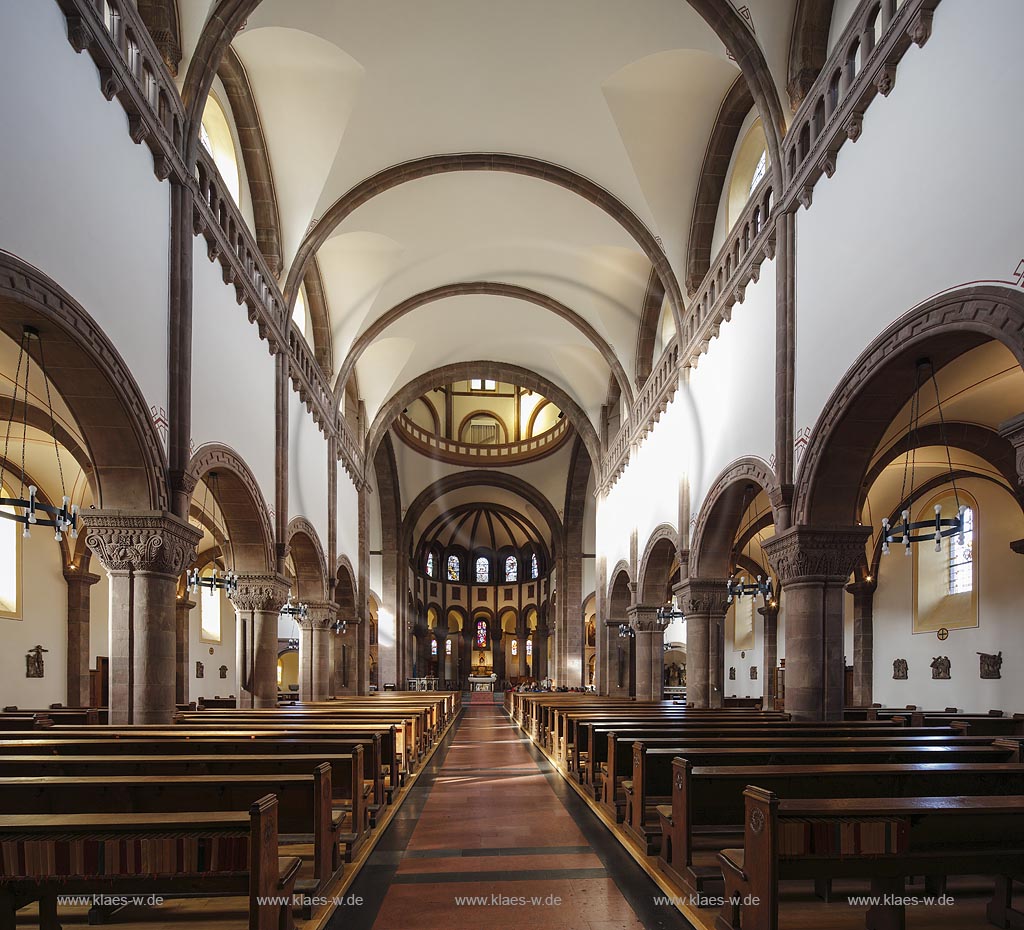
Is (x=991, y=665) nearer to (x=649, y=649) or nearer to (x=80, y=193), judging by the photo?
(x=649, y=649)

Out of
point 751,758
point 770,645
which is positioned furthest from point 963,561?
point 751,758

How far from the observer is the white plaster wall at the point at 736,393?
40.9ft

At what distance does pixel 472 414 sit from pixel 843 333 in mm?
33078

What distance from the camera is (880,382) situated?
367 inches

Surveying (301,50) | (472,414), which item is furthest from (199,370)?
(472,414)

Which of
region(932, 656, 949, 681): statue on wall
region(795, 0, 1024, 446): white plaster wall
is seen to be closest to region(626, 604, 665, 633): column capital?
region(932, 656, 949, 681): statue on wall

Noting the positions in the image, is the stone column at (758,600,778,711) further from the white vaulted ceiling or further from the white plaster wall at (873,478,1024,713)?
the white vaulted ceiling

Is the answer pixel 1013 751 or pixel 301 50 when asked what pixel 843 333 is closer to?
pixel 1013 751

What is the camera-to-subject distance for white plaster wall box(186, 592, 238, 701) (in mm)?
26288

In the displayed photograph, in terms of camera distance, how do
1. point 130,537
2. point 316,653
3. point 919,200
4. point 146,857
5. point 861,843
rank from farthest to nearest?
point 316,653, point 130,537, point 919,200, point 861,843, point 146,857

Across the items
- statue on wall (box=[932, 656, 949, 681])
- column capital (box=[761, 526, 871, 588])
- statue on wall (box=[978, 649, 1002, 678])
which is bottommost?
statue on wall (box=[932, 656, 949, 681])

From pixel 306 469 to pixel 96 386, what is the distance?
32.0 ft

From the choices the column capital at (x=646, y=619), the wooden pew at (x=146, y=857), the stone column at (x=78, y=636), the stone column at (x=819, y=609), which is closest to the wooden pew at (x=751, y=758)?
the wooden pew at (x=146, y=857)

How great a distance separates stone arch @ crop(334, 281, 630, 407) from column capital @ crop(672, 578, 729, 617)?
7.33 metres
